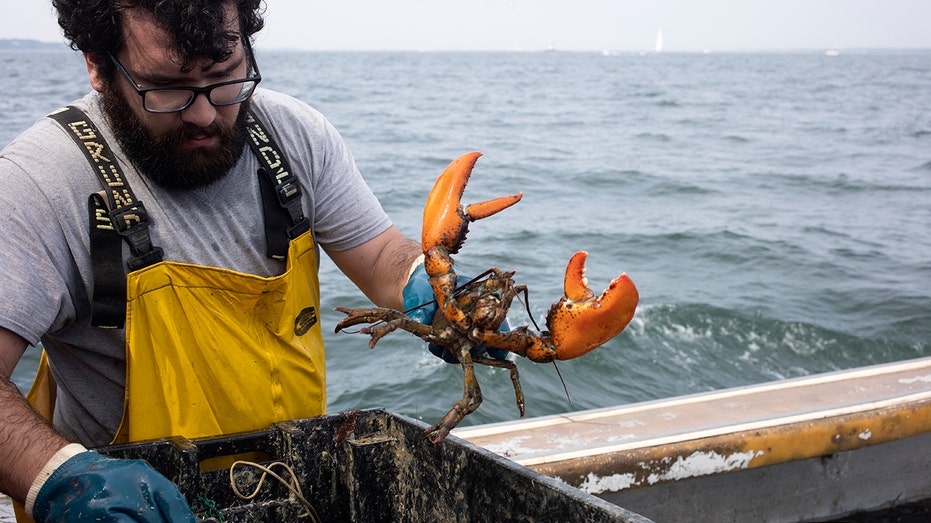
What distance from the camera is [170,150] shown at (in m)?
2.30

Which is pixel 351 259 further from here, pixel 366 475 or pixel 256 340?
pixel 366 475

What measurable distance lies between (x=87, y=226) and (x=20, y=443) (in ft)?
1.89

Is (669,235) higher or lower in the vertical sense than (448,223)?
lower

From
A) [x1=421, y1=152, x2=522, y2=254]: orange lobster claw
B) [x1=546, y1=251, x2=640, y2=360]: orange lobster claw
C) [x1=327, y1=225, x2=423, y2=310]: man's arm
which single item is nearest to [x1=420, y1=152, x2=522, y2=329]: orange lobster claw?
[x1=421, y1=152, x2=522, y2=254]: orange lobster claw

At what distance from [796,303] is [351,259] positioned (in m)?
6.98

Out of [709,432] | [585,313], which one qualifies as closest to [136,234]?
[585,313]

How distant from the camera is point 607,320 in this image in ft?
6.20

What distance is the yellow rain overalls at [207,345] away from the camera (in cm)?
215

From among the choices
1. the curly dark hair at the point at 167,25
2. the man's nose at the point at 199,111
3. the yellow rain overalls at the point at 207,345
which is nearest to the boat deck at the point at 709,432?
the yellow rain overalls at the point at 207,345

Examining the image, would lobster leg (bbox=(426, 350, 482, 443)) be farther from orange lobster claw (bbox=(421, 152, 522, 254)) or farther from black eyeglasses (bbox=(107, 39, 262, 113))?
black eyeglasses (bbox=(107, 39, 262, 113))

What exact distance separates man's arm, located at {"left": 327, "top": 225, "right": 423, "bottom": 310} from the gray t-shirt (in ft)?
0.11

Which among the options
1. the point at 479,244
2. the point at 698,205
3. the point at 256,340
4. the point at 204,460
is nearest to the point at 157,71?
the point at 256,340

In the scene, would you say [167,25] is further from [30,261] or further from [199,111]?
[30,261]

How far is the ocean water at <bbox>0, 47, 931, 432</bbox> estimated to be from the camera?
6949 millimetres
